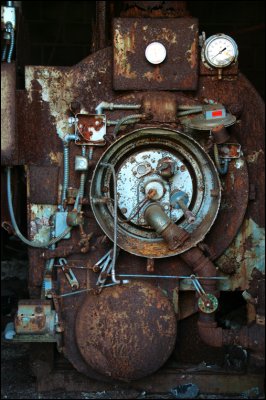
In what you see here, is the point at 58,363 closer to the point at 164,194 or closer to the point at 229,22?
the point at 164,194

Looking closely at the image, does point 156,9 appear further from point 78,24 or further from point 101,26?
point 78,24

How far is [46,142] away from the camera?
3.38 meters

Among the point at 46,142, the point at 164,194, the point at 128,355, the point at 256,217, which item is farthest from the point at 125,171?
the point at 128,355

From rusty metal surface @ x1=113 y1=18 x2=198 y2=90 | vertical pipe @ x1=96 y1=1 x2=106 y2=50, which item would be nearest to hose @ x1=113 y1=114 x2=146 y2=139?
rusty metal surface @ x1=113 y1=18 x2=198 y2=90

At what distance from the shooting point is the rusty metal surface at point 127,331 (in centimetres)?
325

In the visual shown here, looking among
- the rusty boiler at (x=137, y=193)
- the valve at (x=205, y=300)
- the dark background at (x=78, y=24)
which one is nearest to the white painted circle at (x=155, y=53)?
the rusty boiler at (x=137, y=193)

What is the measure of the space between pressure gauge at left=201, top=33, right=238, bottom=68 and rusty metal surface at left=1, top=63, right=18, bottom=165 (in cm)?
115

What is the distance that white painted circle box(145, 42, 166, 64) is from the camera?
10.8 feet

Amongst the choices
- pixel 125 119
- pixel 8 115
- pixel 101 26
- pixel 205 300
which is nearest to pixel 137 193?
pixel 125 119

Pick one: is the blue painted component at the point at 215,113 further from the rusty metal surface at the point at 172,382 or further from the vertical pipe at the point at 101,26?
the rusty metal surface at the point at 172,382

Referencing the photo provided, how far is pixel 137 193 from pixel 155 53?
813mm

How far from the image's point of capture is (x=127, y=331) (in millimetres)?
3254

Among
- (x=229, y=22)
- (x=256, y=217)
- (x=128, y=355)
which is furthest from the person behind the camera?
(x=229, y=22)

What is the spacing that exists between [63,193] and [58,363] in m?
1.07
